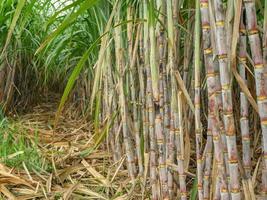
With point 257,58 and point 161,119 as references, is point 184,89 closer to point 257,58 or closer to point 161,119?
point 161,119

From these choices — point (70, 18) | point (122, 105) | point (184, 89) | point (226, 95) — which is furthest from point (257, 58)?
point (122, 105)

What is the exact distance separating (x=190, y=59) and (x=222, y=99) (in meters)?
0.32

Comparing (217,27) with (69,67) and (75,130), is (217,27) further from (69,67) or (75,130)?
(69,67)

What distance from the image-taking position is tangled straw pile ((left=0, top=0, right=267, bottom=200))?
70 centimetres

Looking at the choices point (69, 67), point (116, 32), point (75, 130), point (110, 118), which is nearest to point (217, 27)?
point (116, 32)

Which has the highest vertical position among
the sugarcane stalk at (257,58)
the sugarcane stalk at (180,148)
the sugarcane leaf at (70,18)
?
the sugarcane leaf at (70,18)

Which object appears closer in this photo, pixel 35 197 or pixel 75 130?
pixel 35 197

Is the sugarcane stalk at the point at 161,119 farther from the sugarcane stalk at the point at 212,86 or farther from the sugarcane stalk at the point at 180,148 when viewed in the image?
the sugarcane stalk at the point at 212,86

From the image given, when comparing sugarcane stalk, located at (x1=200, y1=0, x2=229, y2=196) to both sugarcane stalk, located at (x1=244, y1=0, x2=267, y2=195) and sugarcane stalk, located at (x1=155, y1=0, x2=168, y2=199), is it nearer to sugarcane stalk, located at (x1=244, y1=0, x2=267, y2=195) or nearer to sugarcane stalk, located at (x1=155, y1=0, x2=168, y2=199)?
sugarcane stalk, located at (x1=244, y1=0, x2=267, y2=195)

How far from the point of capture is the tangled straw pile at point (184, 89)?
695 mm

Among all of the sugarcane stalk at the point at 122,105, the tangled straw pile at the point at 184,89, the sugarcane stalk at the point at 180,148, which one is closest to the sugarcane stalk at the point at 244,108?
the tangled straw pile at the point at 184,89

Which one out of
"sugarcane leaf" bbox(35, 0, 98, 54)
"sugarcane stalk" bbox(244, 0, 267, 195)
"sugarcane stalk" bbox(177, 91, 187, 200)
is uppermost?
"sugarcane leaf" bbox(35, 0, 98, 54)

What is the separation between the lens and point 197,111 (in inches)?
33.0

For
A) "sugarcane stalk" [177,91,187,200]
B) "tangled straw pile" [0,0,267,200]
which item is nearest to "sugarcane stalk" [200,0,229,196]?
"tangled straw pile" [0,0,267,200]
